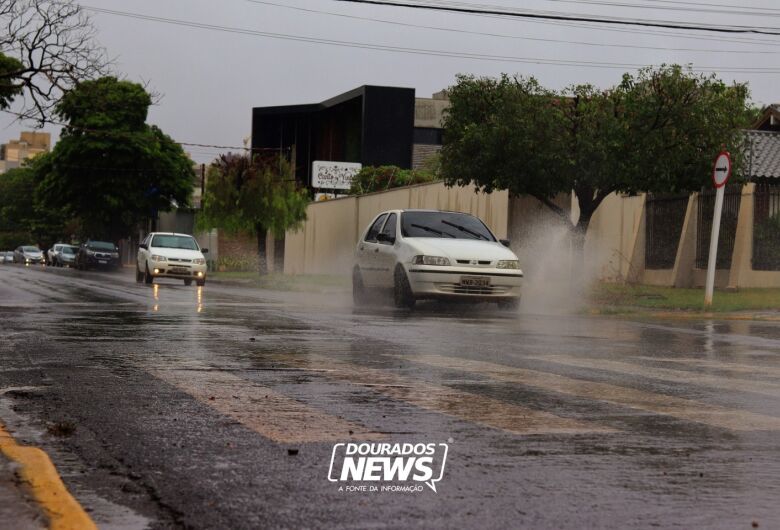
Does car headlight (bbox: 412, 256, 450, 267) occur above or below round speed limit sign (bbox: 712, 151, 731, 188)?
below

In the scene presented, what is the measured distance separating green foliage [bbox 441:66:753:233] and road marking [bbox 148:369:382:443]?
634 inches

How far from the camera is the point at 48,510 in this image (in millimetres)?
4285

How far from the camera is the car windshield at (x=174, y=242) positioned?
33500mm

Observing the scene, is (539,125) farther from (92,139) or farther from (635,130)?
(92,139)

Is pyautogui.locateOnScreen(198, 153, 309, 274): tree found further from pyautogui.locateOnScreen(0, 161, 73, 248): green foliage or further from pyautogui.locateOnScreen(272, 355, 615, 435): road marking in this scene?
pyautogui.locateOnScreen(0, 161, 73, 248): green foliage

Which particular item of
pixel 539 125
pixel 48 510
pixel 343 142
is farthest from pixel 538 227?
pixel 343 142

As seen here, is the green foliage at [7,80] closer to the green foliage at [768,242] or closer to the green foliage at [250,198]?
the green foliage at [250,198]

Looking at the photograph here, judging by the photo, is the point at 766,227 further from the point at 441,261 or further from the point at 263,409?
the point at 263,409

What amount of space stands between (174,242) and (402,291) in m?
16.5

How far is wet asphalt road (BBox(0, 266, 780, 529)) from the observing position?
452 cm

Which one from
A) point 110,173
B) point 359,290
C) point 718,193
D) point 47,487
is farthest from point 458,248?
point 110,173

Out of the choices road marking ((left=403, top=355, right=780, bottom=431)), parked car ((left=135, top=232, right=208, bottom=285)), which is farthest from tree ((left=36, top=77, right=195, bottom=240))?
road marking ((left=403, top=355, right=780, bottom=431))

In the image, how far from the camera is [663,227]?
30.1 meters

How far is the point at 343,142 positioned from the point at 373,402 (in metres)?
73.6
